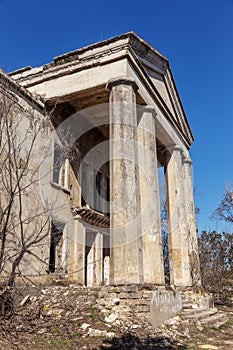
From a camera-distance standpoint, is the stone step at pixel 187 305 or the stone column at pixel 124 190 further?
the stone step at pixel 187 305

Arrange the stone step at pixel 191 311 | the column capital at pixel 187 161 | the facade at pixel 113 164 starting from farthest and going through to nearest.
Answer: the column capital at pixel 187 161, the stone step at pixel 191 311, the facade at pixel 113 164

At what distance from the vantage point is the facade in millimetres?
9578

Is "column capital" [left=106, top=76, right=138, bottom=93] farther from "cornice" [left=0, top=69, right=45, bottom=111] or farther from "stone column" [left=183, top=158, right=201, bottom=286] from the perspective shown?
"stone column" [left=183, top=158, right=201, bottom=286]

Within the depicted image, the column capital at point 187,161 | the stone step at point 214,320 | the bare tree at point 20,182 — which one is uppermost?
the column capital at point 187,161

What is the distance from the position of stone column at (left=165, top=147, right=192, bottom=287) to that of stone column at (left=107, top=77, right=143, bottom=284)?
552 cm

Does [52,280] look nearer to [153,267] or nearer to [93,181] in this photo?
[153,267]

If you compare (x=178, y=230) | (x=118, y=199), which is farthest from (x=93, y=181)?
(x=118, y=199)

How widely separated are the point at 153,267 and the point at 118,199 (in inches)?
119

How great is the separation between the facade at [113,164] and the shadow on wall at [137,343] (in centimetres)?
194

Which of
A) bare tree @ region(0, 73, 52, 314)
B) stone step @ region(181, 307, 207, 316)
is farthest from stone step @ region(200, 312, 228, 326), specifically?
bare tree @ region(0, 73, 52, 314)

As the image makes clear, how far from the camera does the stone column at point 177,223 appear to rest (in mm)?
13945

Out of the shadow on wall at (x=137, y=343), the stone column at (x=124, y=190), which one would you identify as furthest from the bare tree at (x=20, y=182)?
the shadow on wall at (x=137, y=343)

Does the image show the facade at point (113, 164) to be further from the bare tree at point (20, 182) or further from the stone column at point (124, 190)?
the bare tree at point (20, 182)

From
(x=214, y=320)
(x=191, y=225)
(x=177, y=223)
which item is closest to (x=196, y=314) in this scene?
(x=214, y=320)
